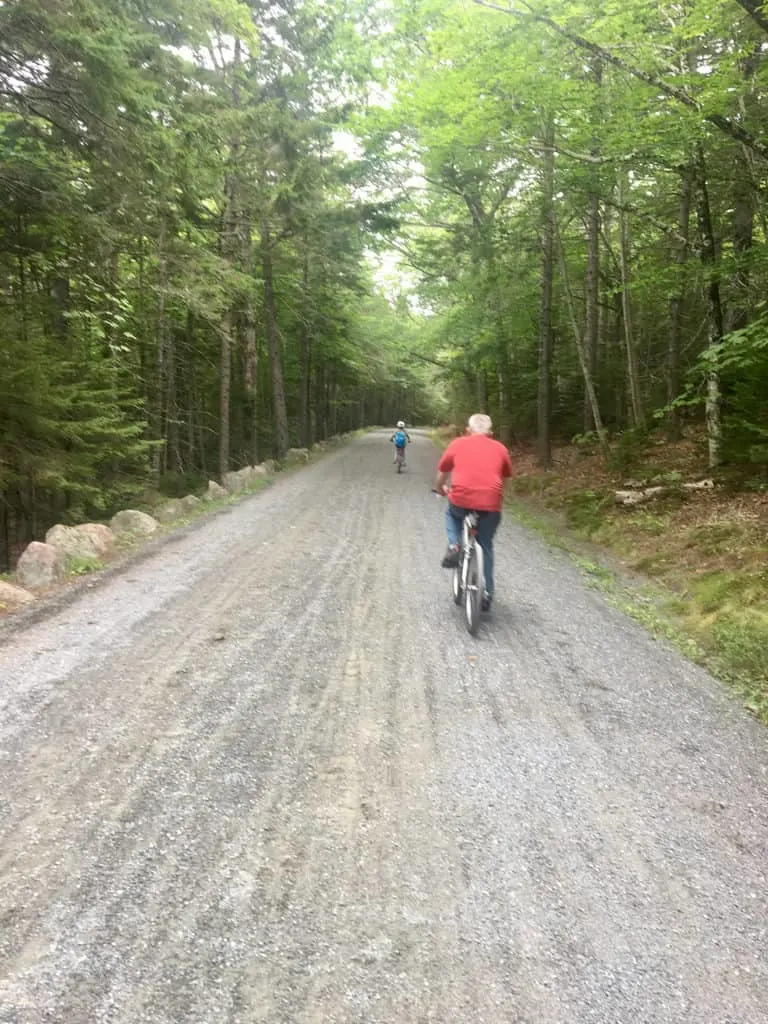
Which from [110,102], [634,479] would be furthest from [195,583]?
[634,479]

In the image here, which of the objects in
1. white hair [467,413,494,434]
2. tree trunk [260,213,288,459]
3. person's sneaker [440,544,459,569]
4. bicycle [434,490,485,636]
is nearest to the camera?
bicycle [434,490,485,636]

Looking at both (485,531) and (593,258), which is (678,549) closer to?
(485,531)

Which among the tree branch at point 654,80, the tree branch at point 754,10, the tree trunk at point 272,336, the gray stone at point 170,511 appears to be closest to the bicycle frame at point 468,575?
the tree branch at point 754,10

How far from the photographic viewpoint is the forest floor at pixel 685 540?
528 cm

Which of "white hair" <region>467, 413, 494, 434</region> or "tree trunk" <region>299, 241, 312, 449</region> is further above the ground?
"tree trunk" <region>299, 241, 312, 449</region>

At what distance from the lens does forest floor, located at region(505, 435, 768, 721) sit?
17.3ft

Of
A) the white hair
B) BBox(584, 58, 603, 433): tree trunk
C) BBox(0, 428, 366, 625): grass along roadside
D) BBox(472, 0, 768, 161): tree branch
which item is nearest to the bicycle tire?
the white hair

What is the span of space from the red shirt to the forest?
154 inches

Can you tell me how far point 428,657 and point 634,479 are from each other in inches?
344

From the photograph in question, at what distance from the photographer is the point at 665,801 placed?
310cm

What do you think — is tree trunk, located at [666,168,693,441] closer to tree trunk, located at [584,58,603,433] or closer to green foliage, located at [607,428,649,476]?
green foliage, located at [607,428,649,476]

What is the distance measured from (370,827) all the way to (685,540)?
694 cm

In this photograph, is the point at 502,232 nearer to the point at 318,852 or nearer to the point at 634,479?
the point at 634,479

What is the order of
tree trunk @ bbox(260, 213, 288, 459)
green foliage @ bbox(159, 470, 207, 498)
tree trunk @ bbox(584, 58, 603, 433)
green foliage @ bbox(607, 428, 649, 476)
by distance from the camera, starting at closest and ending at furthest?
tree trunk @ bbox(584, 58, 603, 433) → green foliage @ bbox(607, 428, 649, 476) → green foliage @ bbox(159, 470, 207, 498) → tree trunk @ bbox(260, 213, 288, 459)
